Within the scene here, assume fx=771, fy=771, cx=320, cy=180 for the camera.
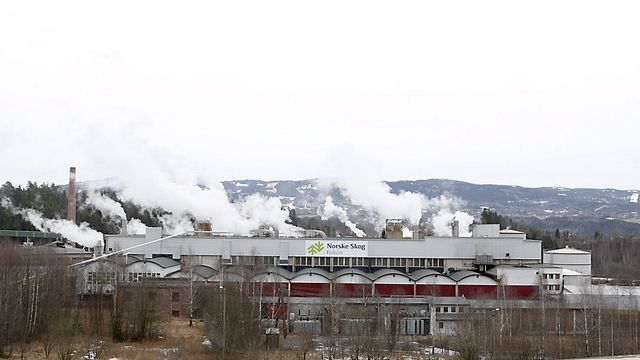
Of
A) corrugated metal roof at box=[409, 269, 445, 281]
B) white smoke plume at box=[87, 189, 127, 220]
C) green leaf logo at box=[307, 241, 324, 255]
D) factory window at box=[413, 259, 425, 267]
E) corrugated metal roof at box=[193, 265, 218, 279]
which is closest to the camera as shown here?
corrugated metal roof at box=[193, 265, 218, 279]

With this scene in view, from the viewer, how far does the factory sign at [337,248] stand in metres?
43.0

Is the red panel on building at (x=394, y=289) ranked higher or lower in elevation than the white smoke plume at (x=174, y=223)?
lower

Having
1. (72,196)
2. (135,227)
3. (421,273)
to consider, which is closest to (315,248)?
(421,273)

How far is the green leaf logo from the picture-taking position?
43.2m

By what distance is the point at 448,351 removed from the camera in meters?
29.7

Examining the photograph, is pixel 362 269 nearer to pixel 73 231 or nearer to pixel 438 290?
pixel 438 290

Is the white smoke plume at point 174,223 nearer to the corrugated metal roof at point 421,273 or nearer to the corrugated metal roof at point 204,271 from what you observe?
the corrugated metal roof at point 204,271

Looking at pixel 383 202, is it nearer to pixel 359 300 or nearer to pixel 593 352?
pixel 359 300

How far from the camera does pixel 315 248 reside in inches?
1703

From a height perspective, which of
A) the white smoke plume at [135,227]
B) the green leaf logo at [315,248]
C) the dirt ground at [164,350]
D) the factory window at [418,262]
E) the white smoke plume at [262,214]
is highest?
the white smoke plume at [262,214]

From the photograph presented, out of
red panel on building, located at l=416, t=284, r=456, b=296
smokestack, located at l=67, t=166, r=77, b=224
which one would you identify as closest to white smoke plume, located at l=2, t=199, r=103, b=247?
smokestack, located at l=67, t=166, r=77, b=224

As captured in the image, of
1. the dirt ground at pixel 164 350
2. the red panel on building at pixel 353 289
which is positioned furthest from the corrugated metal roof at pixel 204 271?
the dirt ground at pixel 164 350

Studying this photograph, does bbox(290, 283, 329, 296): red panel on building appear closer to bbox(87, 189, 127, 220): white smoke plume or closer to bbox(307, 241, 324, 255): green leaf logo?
bbox(307, 241, 324, 255): green leaf logo

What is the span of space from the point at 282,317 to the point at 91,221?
115 ft
